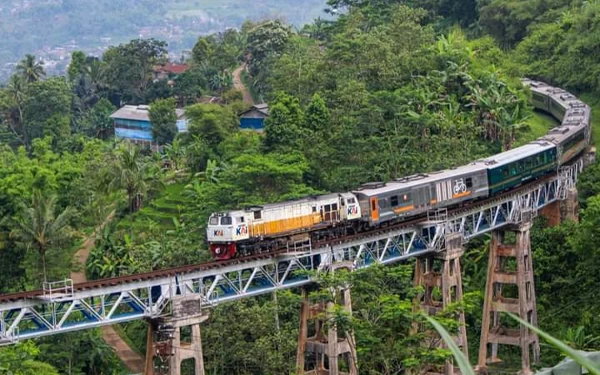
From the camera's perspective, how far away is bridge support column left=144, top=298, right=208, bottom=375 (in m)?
32.0

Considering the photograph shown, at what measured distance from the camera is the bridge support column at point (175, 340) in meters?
32.0

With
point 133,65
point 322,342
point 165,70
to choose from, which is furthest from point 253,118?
point 322,342

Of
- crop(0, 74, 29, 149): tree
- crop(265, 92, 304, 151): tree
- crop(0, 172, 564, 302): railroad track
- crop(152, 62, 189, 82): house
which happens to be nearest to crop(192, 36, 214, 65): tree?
crop(152, 62, 189, 82): house

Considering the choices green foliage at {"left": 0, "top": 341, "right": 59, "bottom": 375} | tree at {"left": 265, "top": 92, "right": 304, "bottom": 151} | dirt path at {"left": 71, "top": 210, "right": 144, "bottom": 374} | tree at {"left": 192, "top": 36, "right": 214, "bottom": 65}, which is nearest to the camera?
green foliage at {"left": 0, "top": 341, "right": 59, "bottom": 375}

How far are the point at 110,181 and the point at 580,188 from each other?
27.1 meters

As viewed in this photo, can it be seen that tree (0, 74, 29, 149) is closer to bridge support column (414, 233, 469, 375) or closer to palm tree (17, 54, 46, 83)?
palm tree (17, 54, 46, 83)

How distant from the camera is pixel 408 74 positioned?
229ft

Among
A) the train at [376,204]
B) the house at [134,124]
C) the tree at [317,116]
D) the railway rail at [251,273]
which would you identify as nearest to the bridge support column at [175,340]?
the railway rail at [251,273]

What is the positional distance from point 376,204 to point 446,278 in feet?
15.2

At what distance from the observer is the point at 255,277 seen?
122ft

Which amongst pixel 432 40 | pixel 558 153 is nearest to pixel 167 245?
pixel 558 153

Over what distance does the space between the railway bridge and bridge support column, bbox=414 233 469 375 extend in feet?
0.17

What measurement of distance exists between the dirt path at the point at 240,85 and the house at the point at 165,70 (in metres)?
5.69

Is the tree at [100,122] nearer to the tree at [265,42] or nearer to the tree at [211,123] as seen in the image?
the tree at [265,42]
